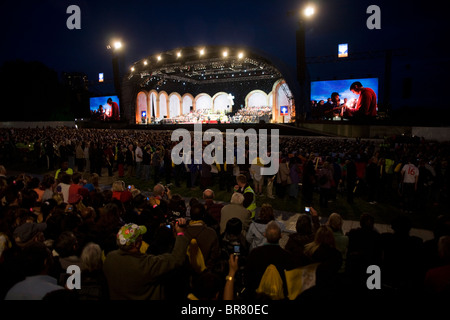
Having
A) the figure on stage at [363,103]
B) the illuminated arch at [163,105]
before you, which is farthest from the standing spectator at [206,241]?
the illuminated arch at [163,105]

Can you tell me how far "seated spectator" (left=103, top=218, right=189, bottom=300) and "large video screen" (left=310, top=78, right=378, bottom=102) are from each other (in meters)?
28.6

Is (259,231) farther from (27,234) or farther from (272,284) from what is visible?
(27,234)

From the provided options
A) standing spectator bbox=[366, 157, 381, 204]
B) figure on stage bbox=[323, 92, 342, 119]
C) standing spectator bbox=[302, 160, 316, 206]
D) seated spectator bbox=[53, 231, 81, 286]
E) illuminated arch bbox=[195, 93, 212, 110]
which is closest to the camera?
seated spectator bbox=[53, 231, 81, 286]

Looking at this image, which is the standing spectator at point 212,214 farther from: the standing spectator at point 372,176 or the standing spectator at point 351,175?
the standing spectator at point 372,176

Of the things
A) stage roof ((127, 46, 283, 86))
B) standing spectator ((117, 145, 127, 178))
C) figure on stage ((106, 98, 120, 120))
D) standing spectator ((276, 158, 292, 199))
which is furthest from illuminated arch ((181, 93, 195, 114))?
standing spectator ((276, 158, 292, 199))

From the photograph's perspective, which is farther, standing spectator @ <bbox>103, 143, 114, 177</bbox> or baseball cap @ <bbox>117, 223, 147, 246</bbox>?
standing spectator @ <bbox>103, 143, 114, 177</bbox>

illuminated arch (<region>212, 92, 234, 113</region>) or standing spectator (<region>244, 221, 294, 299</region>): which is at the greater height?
illuminated arch (<region>212, 92, 234, 113</region>)

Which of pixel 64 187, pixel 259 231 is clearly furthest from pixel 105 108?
pixel 259 231

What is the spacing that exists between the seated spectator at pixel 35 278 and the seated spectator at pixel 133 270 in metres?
0.41

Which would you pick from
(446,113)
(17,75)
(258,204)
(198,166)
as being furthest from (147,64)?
(446,113)

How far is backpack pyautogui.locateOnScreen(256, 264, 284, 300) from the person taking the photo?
2.36 meters

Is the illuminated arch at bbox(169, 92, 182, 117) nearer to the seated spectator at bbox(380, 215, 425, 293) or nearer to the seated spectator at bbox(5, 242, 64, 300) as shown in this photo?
the seated spectator at bbox(380, 215, 425, 293)

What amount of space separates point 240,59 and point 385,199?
923 inches
